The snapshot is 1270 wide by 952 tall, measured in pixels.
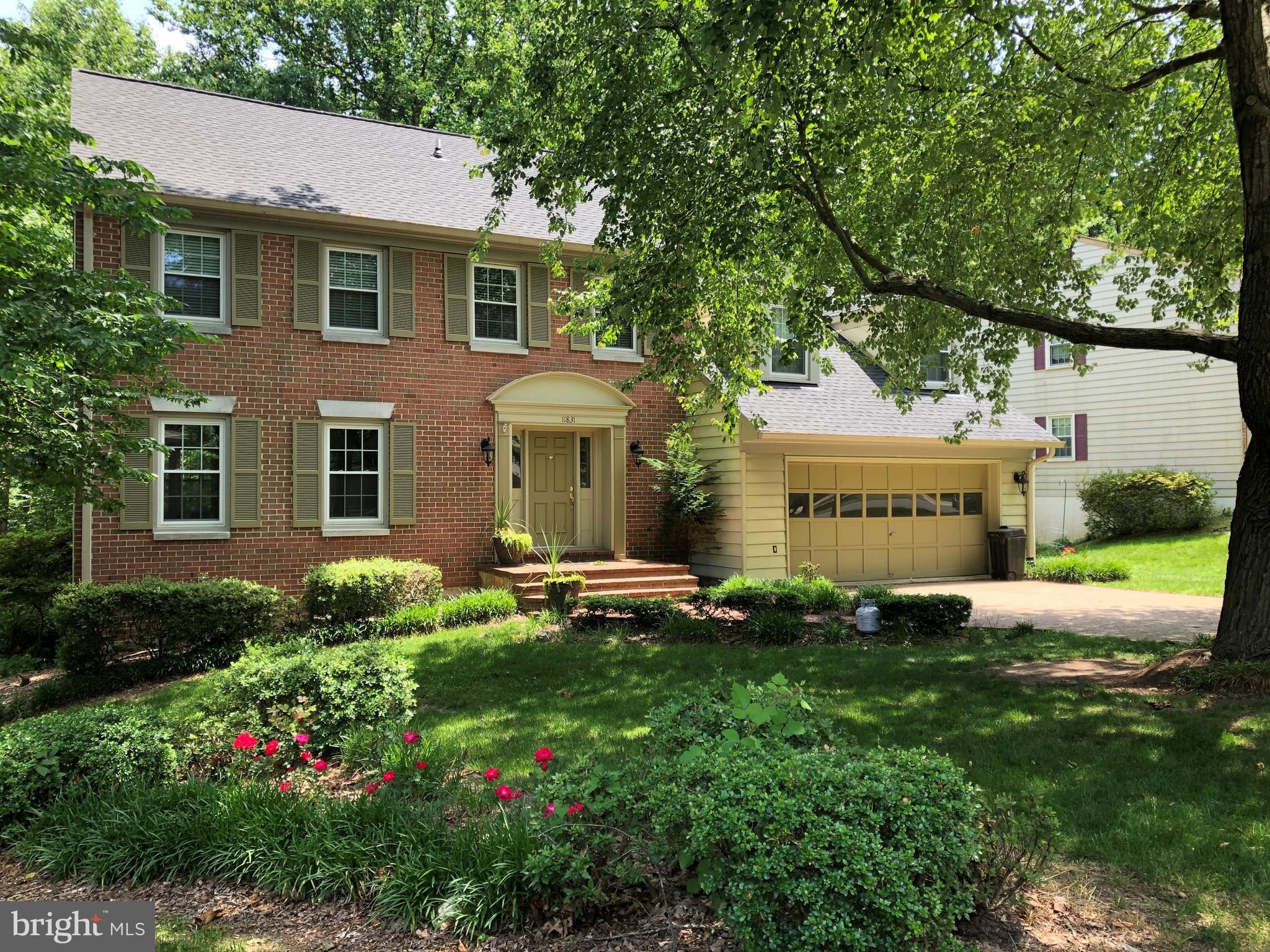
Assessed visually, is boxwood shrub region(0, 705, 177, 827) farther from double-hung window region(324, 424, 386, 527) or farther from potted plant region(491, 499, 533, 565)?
potted plant region(491, 499, 533, 565)

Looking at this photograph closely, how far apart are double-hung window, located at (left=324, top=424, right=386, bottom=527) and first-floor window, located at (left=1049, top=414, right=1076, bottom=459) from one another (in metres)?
18.5

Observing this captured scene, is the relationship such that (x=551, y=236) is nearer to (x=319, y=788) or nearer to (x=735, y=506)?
(x=735, y=506)

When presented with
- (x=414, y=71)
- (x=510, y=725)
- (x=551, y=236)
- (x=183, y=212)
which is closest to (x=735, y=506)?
(x=551, y=236)

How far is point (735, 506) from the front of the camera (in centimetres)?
1443

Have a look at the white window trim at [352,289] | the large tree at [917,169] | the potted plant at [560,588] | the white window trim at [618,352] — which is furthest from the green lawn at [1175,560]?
the white window trim at [352,289]

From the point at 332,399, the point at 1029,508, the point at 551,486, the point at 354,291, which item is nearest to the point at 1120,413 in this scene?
the point at 1029,508

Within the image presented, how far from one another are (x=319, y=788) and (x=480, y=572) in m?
8.69

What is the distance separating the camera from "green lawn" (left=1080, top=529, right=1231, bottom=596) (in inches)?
591

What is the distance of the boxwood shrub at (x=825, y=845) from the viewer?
2844 mm

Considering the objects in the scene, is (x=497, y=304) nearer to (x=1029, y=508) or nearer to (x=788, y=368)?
(x=788, y=368)

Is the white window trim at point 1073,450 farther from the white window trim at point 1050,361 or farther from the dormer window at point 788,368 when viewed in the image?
the dormer window at point 788,368

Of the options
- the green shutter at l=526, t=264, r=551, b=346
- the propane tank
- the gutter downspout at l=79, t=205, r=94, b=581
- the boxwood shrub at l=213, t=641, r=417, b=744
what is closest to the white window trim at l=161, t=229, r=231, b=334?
the gutter downspout at l=79, t=205, r=94, b=581

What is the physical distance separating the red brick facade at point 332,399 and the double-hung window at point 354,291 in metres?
0.38

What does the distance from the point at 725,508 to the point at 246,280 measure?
845 cm
